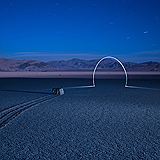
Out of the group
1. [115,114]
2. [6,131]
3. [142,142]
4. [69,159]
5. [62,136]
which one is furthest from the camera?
[115,114]

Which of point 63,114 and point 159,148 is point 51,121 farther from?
point 159,148

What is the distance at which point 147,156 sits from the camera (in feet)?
16.6

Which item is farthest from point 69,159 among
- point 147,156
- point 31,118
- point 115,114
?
point 115,114

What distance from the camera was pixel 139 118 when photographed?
8828 mm

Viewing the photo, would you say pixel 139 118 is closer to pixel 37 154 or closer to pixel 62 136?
pixel 62 136

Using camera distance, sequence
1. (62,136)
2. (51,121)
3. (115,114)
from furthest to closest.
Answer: (115,114) → (51,121) → (62,136)

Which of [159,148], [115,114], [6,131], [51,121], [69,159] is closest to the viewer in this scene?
[69,159]

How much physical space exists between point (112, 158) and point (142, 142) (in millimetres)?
1446

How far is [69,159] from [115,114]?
5005 mm

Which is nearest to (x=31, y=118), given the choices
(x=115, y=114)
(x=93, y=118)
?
(x=93, y=118)

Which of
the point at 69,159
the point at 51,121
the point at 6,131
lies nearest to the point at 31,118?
the point at 51,121

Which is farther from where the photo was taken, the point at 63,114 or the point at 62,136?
the point at 63,114

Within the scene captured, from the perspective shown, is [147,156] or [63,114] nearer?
[147,156]

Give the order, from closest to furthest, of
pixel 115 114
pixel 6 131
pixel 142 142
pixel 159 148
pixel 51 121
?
pixel 159 148 → pixel 142 142 → pixel 6 131 → pixel 51 121 → pixel 115 114
